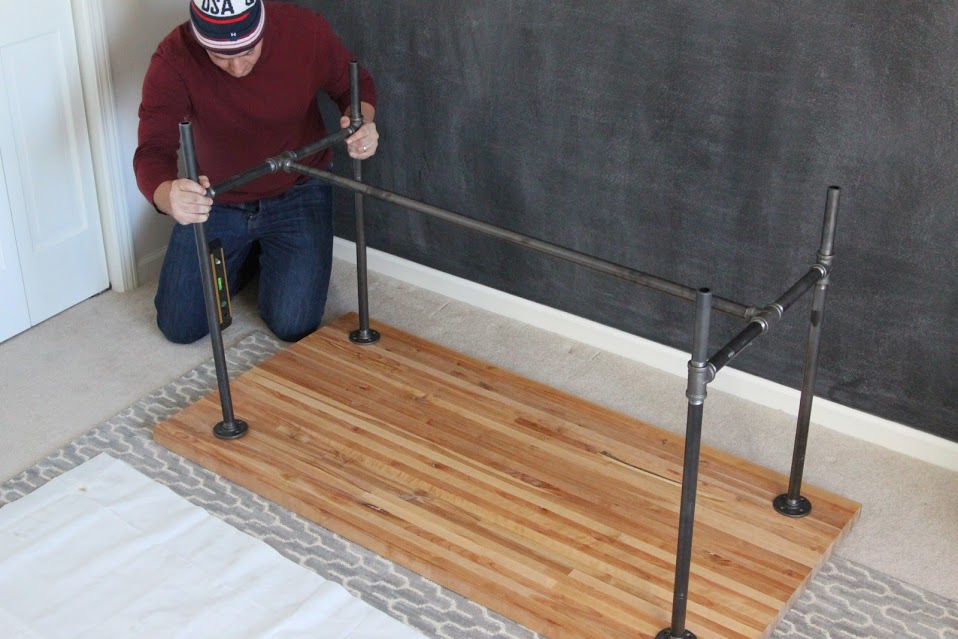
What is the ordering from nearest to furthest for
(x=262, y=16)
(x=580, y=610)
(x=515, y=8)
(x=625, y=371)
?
(x=580, y=610) → (x=262, y=16) → (x=515, y=8) → (x=625, y=371)

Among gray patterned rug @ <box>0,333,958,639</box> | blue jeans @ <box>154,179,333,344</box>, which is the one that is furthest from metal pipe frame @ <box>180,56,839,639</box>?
blue jeans @ <box>154,179,333,344</box>

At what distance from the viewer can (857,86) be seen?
250 cm

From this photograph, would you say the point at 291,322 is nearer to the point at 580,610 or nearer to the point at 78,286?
the point at 78,286

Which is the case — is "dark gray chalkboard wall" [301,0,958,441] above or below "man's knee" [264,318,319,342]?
above

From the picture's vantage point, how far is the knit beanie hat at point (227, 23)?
8.34 ft

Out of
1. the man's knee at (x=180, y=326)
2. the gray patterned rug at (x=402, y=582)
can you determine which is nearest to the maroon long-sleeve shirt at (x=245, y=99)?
the man's knee at (x=180, y=326)

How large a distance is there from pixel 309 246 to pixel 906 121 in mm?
1555

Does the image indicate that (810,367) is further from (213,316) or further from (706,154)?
(213,316)

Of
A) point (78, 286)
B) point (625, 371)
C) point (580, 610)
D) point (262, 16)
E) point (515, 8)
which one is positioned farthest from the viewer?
point (78, 286)

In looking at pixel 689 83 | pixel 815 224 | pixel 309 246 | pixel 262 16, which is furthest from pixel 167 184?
pixel 815 224

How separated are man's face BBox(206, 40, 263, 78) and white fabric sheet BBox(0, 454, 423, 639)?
97 centimetres

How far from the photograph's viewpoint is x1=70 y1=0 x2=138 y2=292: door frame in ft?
10.2

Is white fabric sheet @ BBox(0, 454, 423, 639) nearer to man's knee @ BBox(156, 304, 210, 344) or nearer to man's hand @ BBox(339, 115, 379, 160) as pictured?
man's knee @ BBox(156, 304, 210, 344)

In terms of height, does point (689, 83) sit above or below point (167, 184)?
above
